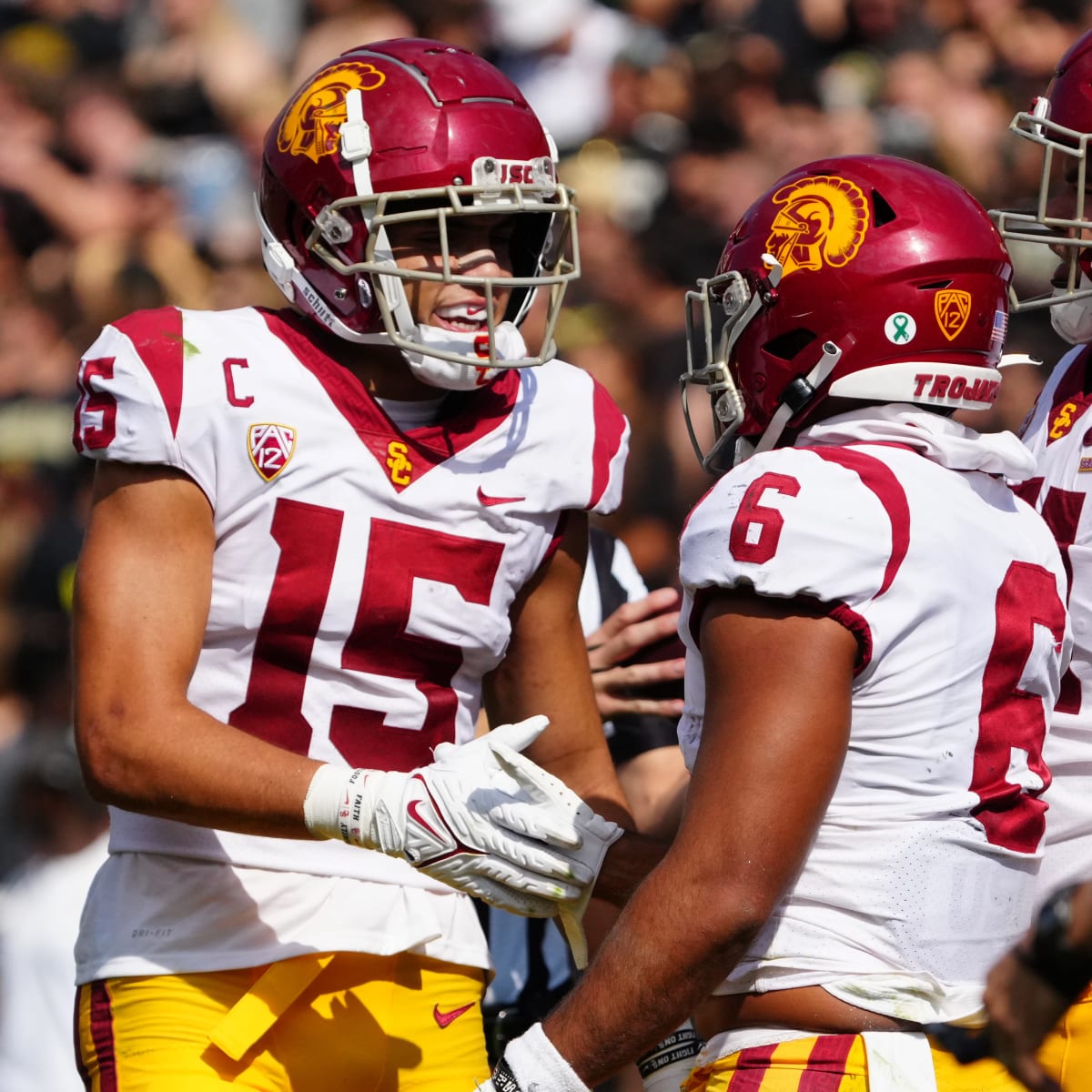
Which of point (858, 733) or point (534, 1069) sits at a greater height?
point (858, 733)

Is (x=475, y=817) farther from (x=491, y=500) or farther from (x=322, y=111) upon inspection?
(x=322, y=111)

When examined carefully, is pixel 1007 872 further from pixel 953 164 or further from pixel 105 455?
pixel 953 164

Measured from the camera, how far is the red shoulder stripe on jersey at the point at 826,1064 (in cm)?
200

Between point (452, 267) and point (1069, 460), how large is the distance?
3.53 ft

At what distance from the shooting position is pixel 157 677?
2428 millimetres

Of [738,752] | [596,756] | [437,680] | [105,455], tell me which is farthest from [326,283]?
[738,752]

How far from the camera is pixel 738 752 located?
1.96m

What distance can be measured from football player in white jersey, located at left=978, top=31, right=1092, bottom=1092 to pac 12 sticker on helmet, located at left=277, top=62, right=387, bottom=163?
1135 mm

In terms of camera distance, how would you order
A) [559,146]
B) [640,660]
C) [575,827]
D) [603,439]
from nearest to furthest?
[575,827] < [603,439] < [640,660] < [559,146]

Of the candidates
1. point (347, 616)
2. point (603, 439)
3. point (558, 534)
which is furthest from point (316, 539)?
point (603, 439)

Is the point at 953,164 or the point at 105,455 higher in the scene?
the point at 953,164

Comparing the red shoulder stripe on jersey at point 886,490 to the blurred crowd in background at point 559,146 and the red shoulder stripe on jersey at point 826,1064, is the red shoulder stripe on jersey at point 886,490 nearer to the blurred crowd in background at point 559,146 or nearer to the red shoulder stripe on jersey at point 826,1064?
the red shoulder stripe on jersey at point 826,1064

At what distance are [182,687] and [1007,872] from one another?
1.22 meters

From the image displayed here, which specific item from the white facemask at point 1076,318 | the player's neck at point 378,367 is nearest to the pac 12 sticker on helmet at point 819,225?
the white facemask at point 1076,318
